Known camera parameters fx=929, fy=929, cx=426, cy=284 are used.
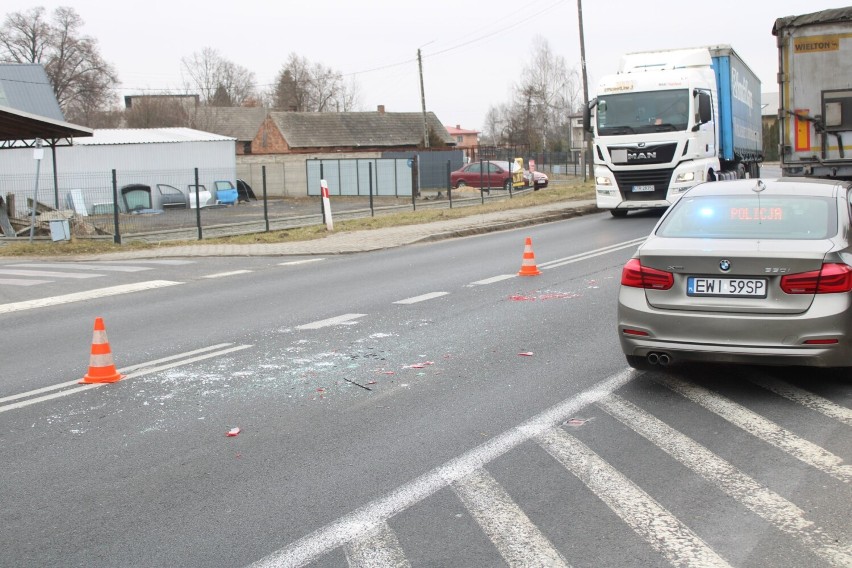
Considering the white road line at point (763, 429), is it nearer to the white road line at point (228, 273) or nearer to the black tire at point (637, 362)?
the black tire at point (637, 362)

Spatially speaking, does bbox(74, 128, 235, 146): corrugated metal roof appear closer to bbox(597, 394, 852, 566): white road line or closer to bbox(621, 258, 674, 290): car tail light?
bbox(621, 258, 674, 290): car tail light

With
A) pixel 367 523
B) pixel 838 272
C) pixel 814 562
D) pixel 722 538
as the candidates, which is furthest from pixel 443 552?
pixel 838 272

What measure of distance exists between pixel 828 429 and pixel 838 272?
3.63 feet

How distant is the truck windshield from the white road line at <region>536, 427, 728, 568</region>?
1716cm

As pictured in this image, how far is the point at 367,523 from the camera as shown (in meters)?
4.49

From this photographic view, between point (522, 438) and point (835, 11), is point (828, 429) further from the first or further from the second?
point (835, 11)

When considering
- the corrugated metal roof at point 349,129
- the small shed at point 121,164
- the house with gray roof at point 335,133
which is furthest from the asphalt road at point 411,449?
the corrugated metal roof at point 349,129

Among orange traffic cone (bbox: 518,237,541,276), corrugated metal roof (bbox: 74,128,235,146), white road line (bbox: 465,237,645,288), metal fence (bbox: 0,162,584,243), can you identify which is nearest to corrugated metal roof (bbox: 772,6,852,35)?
white road line (bbox: 465,237,645,288)

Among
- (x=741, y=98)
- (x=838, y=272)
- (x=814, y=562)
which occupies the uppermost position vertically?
(x=741, y=98)

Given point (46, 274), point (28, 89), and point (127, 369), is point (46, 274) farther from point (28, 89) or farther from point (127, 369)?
point (28, 89)

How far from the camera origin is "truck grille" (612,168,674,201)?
22078 millimetres

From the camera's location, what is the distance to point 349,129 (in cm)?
7206

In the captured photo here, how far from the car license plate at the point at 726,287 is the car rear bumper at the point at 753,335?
0.15 metres

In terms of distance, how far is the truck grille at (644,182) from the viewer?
2208 cm
